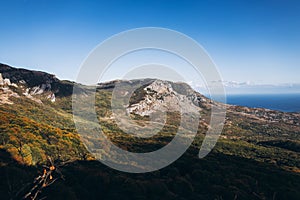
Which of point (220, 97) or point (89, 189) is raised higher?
point (220, 97)

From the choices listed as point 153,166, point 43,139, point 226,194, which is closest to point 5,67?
point 43,139

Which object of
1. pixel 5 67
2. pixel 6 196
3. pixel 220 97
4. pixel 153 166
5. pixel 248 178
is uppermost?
pixel 5 67

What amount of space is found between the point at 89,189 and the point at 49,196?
4.38m

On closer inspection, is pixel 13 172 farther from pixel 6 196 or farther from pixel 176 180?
pixel 176 180

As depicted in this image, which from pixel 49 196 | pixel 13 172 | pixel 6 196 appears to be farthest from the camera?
pixel 13 172

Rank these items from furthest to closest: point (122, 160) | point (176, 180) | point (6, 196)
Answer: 1. point (122, 160)
2. point (176, 180)
3. point (6, 196)

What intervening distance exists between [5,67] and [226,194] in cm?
19528

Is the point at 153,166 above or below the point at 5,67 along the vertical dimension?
below

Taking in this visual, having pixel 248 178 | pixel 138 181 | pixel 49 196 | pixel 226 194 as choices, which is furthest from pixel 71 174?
pixel 248 178

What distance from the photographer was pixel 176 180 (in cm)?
2884

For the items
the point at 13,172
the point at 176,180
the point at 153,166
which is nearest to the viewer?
the point at 13,172

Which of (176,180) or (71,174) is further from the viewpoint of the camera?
(176,180)

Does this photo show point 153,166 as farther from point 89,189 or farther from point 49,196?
point 49,196

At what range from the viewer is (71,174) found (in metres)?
25.0
